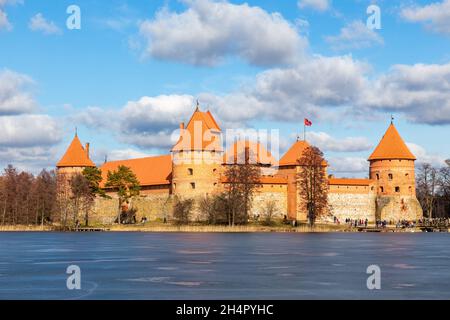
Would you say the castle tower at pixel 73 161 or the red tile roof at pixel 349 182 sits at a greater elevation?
the castle tower at pixel 73 161

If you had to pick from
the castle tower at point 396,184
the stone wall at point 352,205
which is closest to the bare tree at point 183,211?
the stone wall at point 352,205

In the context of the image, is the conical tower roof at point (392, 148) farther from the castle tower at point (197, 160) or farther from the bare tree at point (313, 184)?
the castle tower at point (197, 160)

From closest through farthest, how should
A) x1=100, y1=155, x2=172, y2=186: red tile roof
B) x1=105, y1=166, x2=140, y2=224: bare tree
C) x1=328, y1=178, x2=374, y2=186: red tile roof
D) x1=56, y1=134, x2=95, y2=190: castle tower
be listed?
1. x1=105, y1=166, x2=140, y2=224: bare tree
2. x1=328, y1=178, x2=374, y2=186: red tile roof
3. x1=100, y1=155, x2=172, y2=186: red tile roof
4. x1=56, y1=134, x2=95, y2=190: castle tower

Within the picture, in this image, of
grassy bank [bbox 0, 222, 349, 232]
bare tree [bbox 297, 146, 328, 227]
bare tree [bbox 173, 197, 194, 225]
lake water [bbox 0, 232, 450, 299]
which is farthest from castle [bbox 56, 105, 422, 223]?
lake water [bbox 0, 232, 450, 299]

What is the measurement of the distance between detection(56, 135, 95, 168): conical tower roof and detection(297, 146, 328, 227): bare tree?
20.4 m

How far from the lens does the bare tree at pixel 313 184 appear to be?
49406mm

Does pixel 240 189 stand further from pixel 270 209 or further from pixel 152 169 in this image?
pixel 152 169

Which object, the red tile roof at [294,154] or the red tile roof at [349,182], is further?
the red tile roof at [349,182]

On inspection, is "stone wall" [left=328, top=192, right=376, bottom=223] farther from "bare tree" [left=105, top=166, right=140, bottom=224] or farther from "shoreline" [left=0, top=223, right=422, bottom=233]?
"bare tree" [left=105, top=166, right=140, bottom=224]

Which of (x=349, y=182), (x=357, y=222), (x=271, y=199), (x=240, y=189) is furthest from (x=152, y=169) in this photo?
(x=357, y=222)

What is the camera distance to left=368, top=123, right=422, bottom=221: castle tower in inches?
2266

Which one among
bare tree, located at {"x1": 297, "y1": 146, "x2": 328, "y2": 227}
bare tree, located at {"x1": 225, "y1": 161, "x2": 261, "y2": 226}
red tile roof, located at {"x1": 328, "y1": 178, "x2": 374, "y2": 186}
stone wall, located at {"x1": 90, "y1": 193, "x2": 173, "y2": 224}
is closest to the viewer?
bare tree, located at {"x1": 225, "y1": 161, "x2": 261, "y2": 226}

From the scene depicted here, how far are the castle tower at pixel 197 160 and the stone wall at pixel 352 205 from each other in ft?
32.2

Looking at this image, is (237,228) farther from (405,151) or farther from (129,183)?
(405,151)
